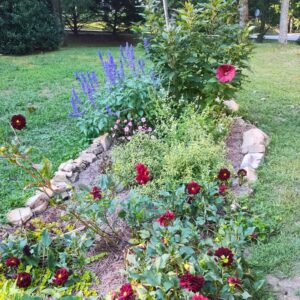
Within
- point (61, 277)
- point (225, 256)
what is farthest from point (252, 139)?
point (61, 277)

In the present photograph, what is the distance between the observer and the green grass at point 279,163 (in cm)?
215

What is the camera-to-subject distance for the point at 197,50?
11.9 feet

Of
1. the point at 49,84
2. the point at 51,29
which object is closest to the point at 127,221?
the point at 49,84

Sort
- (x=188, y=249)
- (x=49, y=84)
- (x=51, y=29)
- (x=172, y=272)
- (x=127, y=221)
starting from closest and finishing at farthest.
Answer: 1. (x=172, y=272)
2. (x=188, y=249)
3. (x=127, y=221)
4. (x=49, y=84)
5. (x=51, y=29)

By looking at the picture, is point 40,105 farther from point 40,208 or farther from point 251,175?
point 251,175

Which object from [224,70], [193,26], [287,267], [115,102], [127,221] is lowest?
[287,267]

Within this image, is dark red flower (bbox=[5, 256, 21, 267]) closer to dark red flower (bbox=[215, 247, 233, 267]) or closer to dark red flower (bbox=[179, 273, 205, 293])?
dark red flower (bbox=[179, 273, 205, 293])

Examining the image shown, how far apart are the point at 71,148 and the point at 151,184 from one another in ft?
4.39

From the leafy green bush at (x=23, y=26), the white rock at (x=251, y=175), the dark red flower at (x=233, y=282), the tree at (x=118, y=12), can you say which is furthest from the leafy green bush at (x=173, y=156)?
the tree at (x=118, y=12)

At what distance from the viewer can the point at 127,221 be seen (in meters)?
2.29

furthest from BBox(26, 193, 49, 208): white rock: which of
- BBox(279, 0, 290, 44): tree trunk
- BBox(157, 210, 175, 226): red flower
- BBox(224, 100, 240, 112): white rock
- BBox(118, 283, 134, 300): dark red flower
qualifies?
BBox(279, 0, 290, 44): tree trunk

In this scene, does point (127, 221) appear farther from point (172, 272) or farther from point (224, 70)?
point (224, 70)

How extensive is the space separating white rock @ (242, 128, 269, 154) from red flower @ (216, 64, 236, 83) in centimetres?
55

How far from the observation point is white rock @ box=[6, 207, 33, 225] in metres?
2.54
